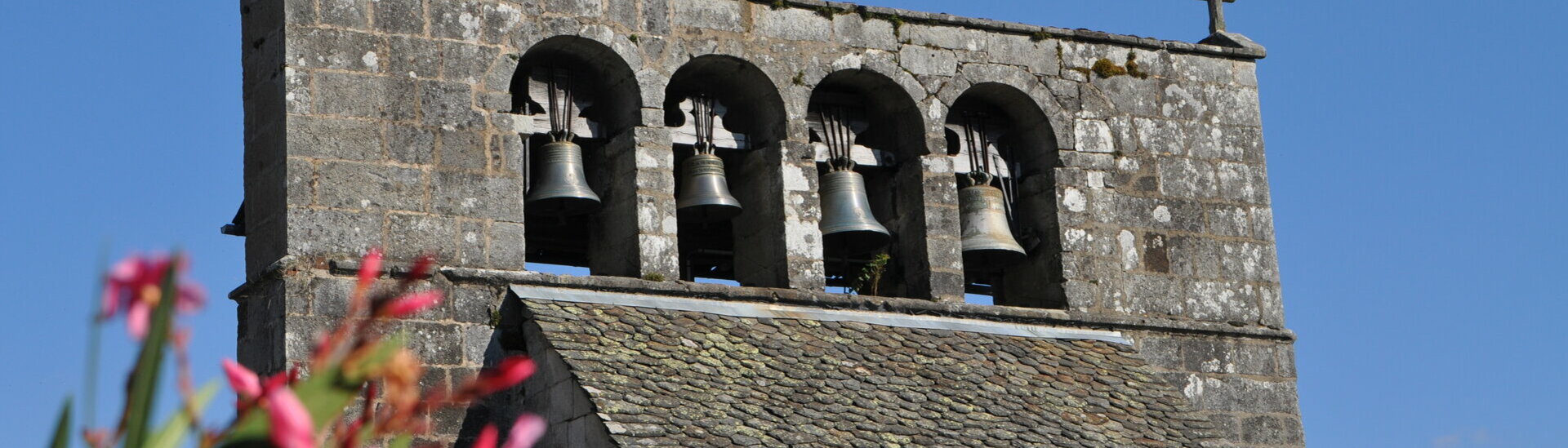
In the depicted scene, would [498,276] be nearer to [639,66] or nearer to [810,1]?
[639,66]

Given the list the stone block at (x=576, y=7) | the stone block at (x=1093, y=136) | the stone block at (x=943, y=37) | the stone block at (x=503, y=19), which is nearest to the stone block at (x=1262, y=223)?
the stone block at (x=1093, y=136)

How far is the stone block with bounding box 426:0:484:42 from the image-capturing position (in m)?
10.6

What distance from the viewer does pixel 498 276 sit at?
10.3 m

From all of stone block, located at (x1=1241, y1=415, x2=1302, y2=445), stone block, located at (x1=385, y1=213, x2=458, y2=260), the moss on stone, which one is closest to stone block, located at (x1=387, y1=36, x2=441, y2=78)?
stone block, located at (x1=385, y1=213, x2=458, y2=260)

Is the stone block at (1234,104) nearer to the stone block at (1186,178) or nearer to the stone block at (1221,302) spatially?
the stone block at (1186,178)

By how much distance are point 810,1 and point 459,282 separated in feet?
8.22

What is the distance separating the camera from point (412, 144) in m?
10.4

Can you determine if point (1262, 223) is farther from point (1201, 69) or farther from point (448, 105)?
point (448, 105)

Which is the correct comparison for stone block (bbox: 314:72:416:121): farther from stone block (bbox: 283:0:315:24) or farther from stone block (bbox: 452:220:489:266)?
stone block (bbox: 452:220:489:266)

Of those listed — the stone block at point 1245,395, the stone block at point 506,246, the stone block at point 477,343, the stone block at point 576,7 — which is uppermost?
the stone block at point 576,7

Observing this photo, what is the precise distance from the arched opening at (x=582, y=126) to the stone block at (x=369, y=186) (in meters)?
0.66

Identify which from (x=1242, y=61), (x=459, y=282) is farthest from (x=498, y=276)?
(x=1242, y=61)

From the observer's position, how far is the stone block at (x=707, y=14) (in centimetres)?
1116

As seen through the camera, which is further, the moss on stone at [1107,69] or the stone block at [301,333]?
the moss on stone at [1107,69]
